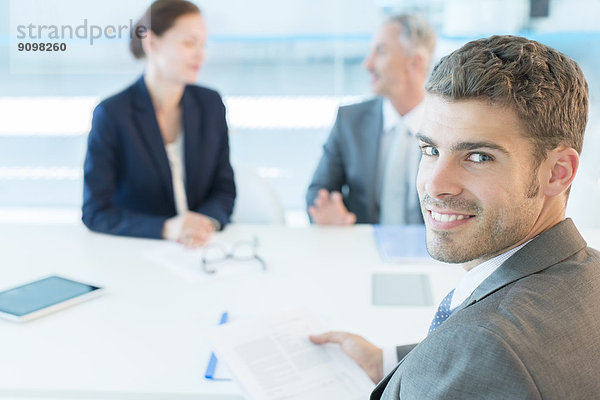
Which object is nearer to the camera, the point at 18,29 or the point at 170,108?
the point at 18,29

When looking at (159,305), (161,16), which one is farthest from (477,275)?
(161,16)

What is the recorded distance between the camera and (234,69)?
4668 mm

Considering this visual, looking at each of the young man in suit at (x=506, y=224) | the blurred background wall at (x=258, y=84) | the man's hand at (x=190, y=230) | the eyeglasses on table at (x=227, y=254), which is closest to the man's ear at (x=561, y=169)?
the young man in suit at (x=506, y=224)

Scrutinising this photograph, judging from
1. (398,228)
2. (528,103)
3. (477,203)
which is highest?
(528,103)

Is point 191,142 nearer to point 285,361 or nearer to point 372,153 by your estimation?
point 372,153

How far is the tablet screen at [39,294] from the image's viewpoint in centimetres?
164

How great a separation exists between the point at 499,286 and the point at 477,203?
0.14m

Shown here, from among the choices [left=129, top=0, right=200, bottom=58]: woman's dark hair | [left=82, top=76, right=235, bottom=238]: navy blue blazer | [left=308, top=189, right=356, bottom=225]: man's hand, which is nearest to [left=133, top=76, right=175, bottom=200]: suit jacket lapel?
[left=82, top=76, right=235, bottom=238]: navy blue blazer

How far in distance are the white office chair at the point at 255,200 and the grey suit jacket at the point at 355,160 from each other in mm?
198

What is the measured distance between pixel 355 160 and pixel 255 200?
474 millimetres

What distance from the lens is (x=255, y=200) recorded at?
2.62 meters

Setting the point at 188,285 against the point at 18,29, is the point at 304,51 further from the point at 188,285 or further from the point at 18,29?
the point at 188,285

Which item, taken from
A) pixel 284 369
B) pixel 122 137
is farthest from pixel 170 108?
pixel 284 369

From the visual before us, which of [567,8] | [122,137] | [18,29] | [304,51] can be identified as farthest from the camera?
[304,51]
